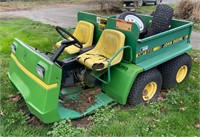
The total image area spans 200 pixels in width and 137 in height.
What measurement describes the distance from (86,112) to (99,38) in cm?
112

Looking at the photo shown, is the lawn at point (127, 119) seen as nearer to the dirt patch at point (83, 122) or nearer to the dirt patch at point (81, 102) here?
the dirt patch at point (83, 122)

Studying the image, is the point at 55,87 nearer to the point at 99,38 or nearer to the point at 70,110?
the point at 70,110

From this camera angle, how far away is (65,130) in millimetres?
2777

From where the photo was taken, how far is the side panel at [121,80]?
120 inches

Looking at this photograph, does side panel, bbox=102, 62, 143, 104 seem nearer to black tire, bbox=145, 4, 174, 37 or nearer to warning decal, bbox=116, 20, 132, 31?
warning decal, bbox=116, 20, 132, 31

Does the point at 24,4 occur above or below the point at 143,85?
above

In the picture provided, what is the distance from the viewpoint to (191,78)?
418cm

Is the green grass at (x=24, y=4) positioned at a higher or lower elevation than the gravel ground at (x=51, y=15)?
higher

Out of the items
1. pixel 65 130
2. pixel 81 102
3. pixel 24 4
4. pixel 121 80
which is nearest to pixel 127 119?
pixel 121 80

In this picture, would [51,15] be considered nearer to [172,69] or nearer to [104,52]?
[104,52]

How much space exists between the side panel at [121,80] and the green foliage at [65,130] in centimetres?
63

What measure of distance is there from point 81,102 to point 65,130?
599mm

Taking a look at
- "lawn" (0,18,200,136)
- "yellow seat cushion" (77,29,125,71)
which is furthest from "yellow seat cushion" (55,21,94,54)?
"lawn" (0,18,200,136)

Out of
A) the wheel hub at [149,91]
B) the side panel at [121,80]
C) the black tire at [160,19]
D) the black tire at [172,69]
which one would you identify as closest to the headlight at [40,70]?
the side panel at [121,80]
